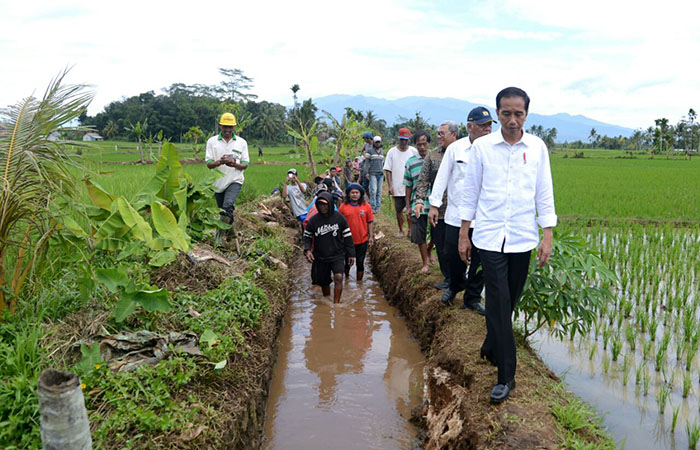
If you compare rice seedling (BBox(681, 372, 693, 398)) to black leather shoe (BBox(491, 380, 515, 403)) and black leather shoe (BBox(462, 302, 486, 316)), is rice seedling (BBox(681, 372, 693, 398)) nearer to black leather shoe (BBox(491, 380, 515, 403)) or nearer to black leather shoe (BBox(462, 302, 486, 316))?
black leather shoe (BBox(462, 302, 486, 316))

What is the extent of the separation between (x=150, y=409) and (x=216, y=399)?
435 mm

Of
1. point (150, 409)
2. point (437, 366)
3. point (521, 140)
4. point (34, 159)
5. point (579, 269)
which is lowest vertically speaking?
point (437, 366)

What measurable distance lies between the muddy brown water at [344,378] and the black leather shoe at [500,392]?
2.85 ft

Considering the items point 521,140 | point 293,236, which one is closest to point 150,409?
point 521,140

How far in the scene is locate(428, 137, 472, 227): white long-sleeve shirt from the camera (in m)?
4.35

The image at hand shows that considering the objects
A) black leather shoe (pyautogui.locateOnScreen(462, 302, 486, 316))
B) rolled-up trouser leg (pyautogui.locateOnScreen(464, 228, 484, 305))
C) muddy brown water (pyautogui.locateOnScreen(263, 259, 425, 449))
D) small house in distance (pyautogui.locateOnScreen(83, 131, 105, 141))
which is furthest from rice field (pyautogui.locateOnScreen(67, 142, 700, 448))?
muddy brown water (pyautogui.locateOnScreen(263, 259, 425, 449))

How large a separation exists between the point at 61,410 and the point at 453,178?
11.6 feet

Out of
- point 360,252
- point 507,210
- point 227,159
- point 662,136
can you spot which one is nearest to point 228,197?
point 227,159

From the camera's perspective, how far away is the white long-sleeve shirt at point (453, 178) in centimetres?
435

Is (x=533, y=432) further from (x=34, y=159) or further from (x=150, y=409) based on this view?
(x=34, y=159)

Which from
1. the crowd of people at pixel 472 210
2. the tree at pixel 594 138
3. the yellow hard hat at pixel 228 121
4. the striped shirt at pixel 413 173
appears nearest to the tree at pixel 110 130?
the yellow hard hat at pixel 228 121

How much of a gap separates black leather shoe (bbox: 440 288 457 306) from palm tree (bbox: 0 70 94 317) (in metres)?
3.19

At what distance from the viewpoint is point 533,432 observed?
2.63 m

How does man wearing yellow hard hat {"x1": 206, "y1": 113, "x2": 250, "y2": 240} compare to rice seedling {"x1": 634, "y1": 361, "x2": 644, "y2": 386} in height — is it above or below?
above
